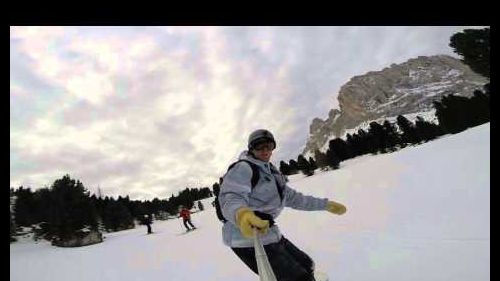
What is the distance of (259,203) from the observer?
125 inches

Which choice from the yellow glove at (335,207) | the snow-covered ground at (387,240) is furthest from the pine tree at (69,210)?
the yellow glove at (335,207)

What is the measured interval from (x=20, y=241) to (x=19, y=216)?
16.6ft

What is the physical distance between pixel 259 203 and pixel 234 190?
10.9 inches

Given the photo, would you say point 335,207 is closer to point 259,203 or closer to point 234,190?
point 259,203

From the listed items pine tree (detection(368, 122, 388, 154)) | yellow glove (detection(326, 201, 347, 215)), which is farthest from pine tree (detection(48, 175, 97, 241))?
pine tree (detection(368, 122, 388, 154))

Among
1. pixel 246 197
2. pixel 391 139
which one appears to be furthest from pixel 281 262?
pixel 391 139

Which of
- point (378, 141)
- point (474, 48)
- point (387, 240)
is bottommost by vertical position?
point (387, 240)

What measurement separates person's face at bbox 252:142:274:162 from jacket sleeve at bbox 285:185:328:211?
0.41 meters

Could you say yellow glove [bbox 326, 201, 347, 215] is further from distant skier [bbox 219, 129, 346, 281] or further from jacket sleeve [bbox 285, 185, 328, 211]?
distant skier [bbox 219, 129, 346, 281]

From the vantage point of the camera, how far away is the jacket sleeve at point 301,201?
365 centimetres

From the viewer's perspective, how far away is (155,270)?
9.09 m

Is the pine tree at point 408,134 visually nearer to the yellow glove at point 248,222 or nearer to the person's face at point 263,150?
the person's face at point 263,150
